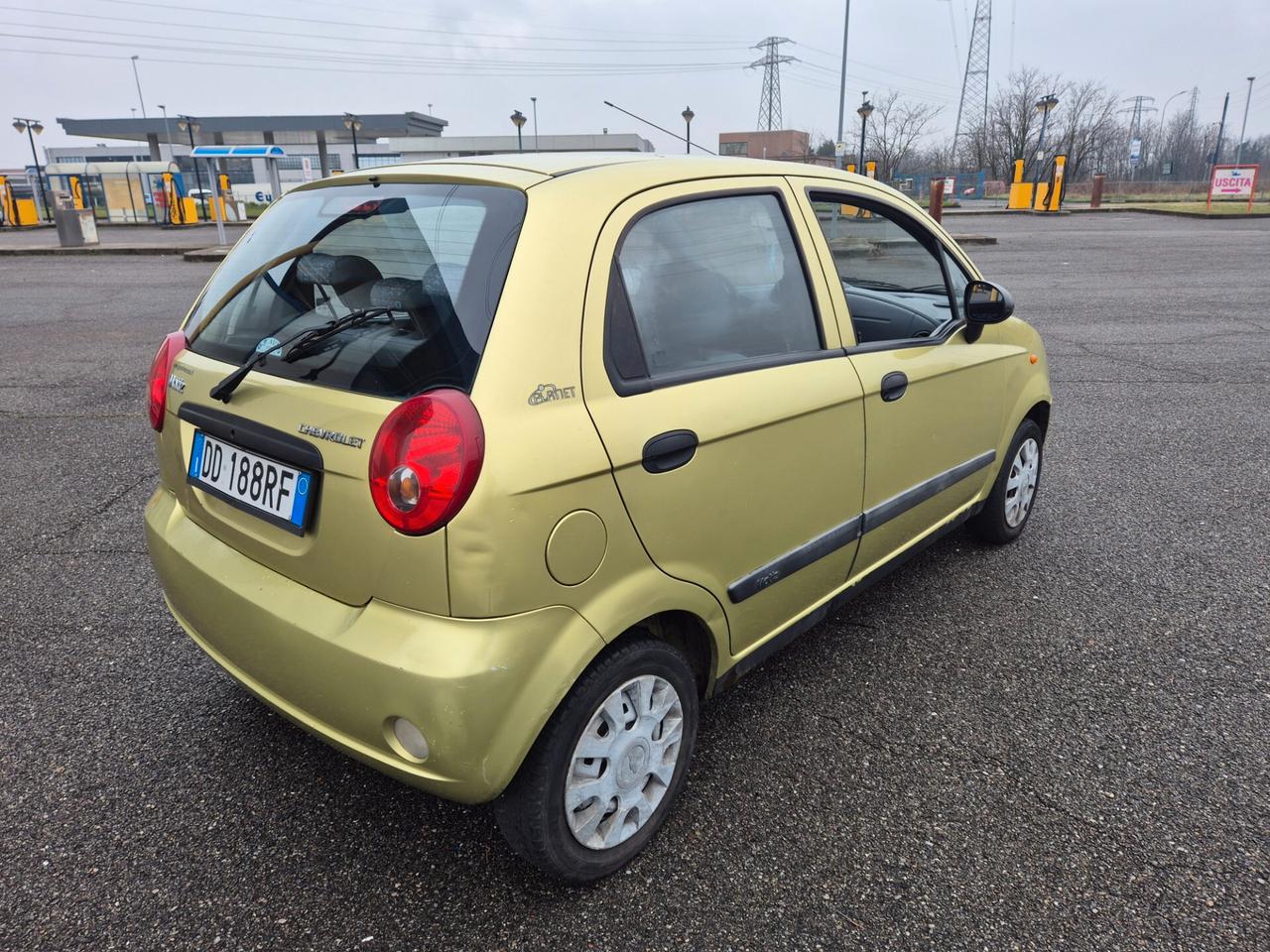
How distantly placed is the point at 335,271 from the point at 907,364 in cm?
181

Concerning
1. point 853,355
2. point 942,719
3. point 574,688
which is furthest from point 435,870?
point 853,355

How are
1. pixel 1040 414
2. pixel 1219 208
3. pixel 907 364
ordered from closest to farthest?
1. pixel 907 364
2. pixel 1040 414
3. pixel 1219 208

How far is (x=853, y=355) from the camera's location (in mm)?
2678

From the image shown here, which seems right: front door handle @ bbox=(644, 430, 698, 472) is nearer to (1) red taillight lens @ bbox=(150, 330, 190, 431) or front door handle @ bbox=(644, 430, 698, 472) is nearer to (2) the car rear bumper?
(2) the car rear bumper

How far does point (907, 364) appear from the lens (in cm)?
289

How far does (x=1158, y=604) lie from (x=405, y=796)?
2967 millimetres

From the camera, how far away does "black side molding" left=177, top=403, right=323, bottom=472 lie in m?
1.92

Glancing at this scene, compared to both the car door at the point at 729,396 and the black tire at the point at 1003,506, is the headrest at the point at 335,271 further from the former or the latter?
the black tire at the point at 1003,506

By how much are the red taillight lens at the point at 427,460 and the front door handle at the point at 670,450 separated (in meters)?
0.42

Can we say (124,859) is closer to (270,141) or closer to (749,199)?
(749,199)

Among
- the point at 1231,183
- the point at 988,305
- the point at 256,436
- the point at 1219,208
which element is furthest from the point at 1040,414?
the point at 1231,183

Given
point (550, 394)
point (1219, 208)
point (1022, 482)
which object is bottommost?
point (1219, 208)

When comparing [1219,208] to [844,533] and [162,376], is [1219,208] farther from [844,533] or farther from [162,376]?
[162,376]

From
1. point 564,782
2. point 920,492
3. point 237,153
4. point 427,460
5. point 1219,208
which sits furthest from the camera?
point 1219,208
